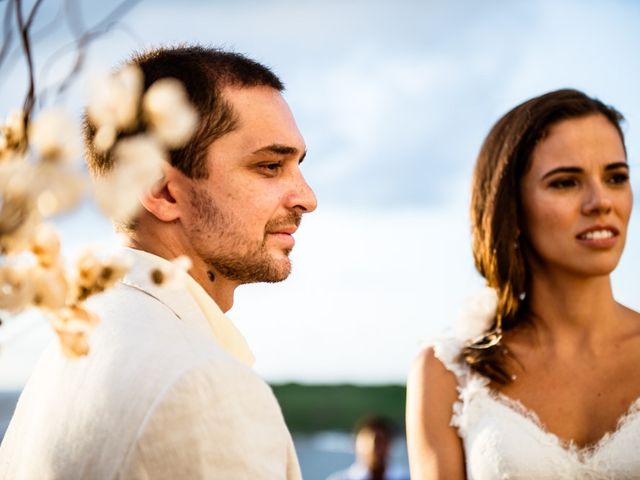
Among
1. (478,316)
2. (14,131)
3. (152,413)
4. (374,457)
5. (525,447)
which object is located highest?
(14,131)

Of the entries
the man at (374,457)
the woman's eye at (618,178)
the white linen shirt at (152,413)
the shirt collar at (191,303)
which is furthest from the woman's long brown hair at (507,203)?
the man at (374,457)

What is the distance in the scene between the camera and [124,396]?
154 centimetres

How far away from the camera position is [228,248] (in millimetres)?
2363

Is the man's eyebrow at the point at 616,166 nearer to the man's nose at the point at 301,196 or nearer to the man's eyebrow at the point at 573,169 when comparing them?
the man's eyebrow at the point at 573,169

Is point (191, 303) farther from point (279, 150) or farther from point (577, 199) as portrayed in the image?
point (577, 199)

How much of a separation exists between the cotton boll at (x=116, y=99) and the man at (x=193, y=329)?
0.45 meters

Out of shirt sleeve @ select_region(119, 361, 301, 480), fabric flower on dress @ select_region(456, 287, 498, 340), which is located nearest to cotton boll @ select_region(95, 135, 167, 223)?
shirt sleeve @ select_region(119, 361, 301, 480)

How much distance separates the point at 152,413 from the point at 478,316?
6.90ft

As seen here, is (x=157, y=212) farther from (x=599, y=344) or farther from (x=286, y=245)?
(x=599, y=344)

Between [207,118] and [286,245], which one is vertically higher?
[207,118]

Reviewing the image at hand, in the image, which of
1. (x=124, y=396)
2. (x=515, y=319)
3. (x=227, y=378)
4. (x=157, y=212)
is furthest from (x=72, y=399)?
(x=515, y=319)

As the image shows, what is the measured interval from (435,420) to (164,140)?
2497mm

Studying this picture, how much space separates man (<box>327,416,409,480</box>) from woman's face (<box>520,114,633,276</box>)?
5.12 metres

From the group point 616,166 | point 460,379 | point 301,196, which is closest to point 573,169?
point 616,166
